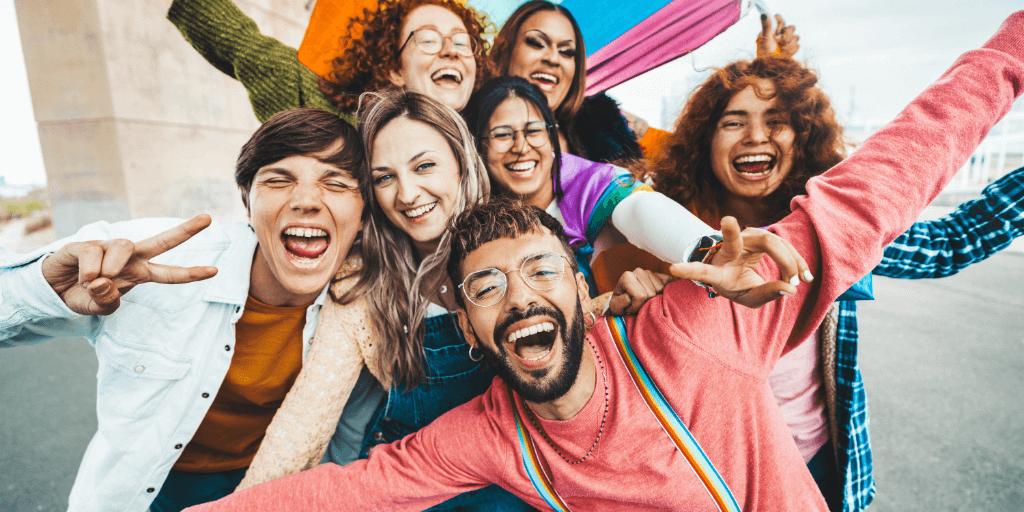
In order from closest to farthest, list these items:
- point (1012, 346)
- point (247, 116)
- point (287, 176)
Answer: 1. point (287, 176)
2. point (1012, 346)
3. point (247, 116)

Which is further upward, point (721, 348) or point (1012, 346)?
point (721, 348)

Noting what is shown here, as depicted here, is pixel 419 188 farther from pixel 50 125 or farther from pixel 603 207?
pixel 50 125

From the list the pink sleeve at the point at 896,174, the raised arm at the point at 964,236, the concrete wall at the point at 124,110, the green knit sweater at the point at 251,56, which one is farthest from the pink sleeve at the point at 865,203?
the concrete wall at the point at 124,110

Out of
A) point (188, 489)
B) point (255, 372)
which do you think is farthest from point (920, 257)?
point (188, 489)

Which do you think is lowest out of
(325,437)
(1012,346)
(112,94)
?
(1012,346)

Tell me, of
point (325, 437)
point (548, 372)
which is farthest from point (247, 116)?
point (548, 372)

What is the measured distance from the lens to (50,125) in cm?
334

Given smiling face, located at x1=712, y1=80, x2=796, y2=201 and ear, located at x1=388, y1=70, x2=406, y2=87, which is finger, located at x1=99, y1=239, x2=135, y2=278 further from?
smiling face, located at x1=712, y1=80, x2=796, y2=201

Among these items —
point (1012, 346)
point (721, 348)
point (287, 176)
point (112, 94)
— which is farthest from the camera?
point (1012, 346)

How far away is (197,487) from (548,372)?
173cm

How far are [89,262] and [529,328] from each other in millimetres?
1155

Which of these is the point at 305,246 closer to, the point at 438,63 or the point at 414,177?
the point at 414,177

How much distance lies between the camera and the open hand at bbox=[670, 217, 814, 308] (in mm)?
911

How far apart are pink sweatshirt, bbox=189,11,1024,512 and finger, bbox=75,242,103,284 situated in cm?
72
